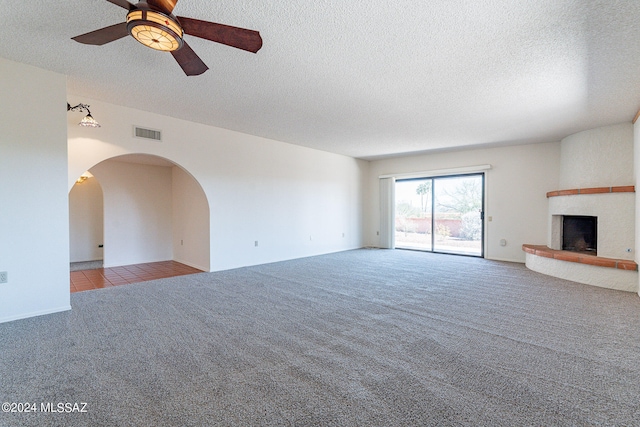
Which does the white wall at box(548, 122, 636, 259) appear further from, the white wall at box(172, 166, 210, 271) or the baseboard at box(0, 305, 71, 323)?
the baseboard at box(0, 305, 71, 323)

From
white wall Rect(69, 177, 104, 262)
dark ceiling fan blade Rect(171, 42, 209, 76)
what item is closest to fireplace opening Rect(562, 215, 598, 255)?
dark ceiling fan blade Rect(171, 42, 209, 76)

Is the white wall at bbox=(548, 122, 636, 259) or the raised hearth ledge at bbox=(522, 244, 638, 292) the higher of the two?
the white wall at bbox=(548, 122, 636, 259)

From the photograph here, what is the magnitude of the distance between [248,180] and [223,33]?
3975 mm

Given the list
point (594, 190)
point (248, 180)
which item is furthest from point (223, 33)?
point (594, 190)

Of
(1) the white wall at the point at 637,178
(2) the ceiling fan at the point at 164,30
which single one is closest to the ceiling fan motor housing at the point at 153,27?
(2) the ceiling fan at the point at 164,30

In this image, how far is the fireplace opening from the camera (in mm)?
5336

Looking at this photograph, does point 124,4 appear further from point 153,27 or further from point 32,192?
point 32,192

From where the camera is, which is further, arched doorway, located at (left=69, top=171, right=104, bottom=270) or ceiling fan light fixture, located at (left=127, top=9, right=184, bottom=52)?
arched doorway, located at (left=69, top=171, right=104, bottom=270)

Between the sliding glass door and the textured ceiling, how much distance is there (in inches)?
94.5

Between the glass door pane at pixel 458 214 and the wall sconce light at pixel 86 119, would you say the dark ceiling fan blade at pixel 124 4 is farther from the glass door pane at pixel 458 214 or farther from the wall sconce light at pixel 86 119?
the glass door pane at pixel 458 214

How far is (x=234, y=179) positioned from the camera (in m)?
5.57

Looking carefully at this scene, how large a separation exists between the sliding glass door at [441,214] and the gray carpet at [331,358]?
10.4 ft

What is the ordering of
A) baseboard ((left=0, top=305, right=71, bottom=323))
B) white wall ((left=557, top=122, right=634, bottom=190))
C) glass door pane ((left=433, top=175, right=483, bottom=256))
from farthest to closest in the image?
glass door pane ((left=433, top=175, right=483, bottom=256)) → white wall ((left=557, top=122, right=634, bottom=190)) → baseboard ((left=0, top=305, right=71, bottom=323))

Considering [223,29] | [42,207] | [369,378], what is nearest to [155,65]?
[223,29]
